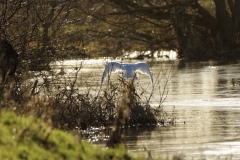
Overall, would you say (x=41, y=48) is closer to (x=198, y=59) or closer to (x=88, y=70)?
(x=88, y=70)

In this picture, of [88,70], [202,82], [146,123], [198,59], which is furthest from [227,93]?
[198,59]

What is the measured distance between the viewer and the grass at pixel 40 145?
932 cm

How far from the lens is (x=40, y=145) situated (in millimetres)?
9844

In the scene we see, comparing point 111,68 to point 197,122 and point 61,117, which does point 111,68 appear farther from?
point 61,117

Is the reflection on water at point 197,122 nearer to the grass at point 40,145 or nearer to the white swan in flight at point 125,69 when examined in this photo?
the white swan in flight at point 125,69

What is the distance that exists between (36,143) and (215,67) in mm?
22609

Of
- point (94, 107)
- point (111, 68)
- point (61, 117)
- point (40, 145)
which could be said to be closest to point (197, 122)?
point (94, 107)

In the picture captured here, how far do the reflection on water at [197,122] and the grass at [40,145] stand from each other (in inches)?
38.4

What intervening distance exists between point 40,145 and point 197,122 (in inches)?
276

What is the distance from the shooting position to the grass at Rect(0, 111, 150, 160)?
9320 millimetres

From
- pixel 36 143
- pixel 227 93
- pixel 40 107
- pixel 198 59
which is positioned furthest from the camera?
pixel 198 59

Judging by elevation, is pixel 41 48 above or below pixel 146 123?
above

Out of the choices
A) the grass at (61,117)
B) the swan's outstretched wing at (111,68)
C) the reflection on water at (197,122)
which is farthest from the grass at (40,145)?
the swan's outstretched wing at (111,68)

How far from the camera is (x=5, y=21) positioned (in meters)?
16.6
